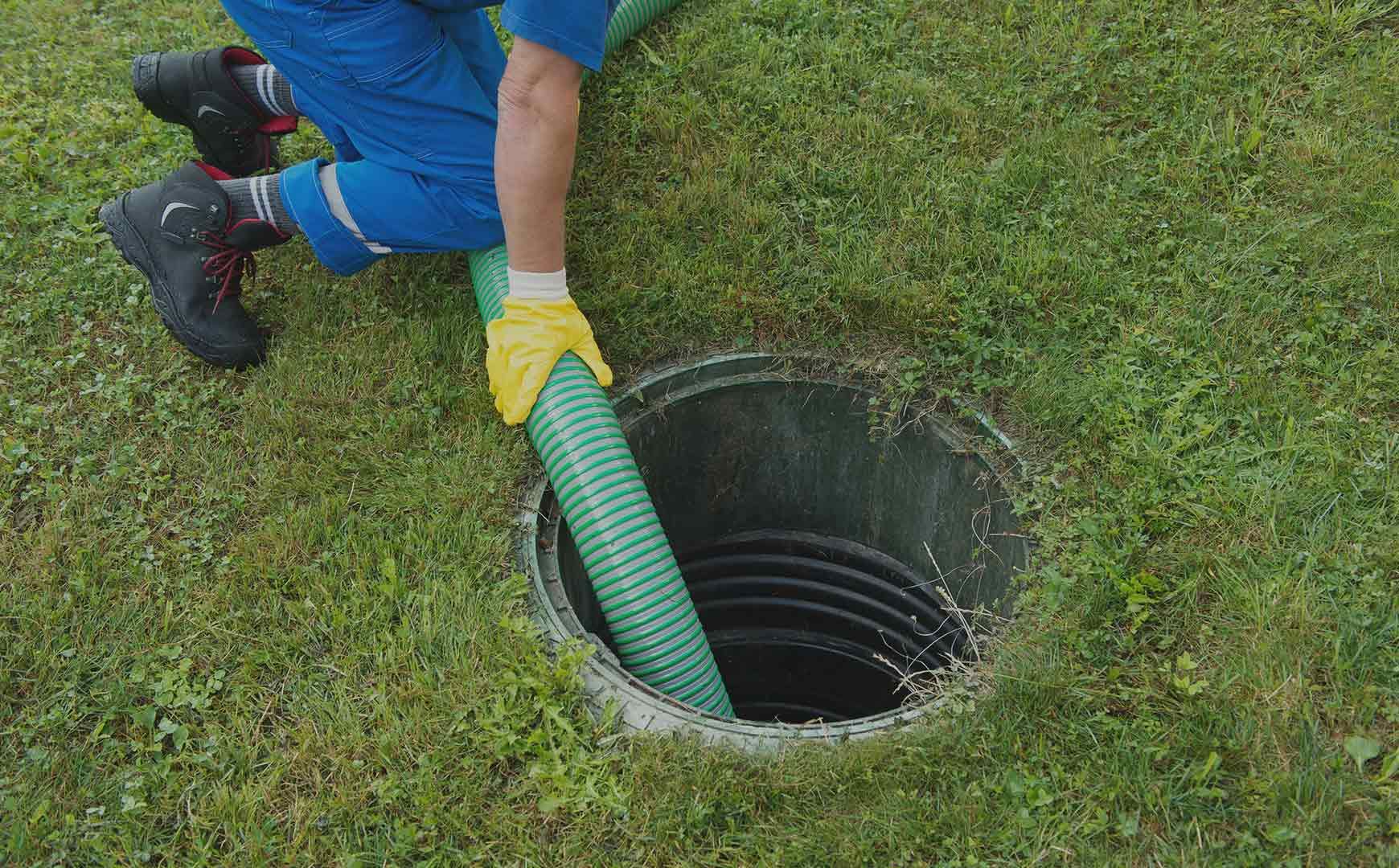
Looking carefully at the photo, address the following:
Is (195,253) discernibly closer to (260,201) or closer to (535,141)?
(260,201)

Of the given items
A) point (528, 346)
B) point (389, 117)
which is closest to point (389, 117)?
point (389, 117)

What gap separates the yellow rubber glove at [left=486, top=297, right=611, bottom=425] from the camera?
105 inches

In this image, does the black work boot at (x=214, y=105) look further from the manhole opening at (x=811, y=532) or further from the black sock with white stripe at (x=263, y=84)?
Result: the manhole opening at (x=811, y=532)

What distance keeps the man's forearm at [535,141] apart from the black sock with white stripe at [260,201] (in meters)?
1.00

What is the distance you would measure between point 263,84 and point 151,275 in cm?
79

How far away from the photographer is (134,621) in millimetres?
2488

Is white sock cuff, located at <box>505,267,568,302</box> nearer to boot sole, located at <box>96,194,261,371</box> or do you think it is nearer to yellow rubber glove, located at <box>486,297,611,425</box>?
yellow rubber glove, located at <box>486,297,611,425</box>

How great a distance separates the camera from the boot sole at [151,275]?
120 inches

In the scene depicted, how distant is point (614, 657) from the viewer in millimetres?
2424

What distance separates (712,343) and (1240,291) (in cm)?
149

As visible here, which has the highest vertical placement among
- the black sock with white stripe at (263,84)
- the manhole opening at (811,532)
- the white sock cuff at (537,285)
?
the white sock cuff at (537,285)

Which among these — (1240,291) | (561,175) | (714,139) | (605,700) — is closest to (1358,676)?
(1240,291)

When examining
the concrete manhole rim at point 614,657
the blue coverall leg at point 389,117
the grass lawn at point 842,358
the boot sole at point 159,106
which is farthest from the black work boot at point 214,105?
the concrete manhole rim at point 614,657

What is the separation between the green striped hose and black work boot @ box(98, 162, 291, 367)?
1054mm
